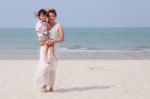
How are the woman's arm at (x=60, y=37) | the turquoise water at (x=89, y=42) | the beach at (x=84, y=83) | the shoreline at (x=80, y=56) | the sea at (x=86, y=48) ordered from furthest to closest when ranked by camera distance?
the turquoise water at (x=89, y=42), the sea at (x=86, y=48), the shoreline at (x=80, y=56), the beach at (x=84, y=83), the woman's arm at (x=60, y=37)

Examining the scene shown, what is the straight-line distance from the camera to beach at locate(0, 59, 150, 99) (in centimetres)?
868

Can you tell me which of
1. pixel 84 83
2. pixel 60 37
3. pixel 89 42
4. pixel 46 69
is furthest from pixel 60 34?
pixel 89 42

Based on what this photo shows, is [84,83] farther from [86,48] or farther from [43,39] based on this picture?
[86,48]

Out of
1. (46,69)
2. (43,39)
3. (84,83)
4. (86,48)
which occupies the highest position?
(43,39)

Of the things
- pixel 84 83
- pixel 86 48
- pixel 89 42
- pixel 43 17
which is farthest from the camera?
pixel 89 42

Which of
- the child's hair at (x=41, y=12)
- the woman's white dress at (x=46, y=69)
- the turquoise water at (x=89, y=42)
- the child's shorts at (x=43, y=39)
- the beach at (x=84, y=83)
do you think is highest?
the child's hair at (x=41, y=12)

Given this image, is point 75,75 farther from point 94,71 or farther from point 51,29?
point 51,29

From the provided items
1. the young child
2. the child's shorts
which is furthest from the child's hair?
the child's shorts

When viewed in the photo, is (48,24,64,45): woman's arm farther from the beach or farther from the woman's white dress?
the beach

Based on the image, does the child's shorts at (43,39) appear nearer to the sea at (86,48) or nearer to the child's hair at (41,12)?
the child's hair at (41,12)

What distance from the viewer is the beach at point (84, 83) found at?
8680 mm

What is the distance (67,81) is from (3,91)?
76.6 inches

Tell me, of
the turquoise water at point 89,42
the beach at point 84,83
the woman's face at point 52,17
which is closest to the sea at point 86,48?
the turquoise water at point 89,42

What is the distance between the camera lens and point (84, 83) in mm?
10266
